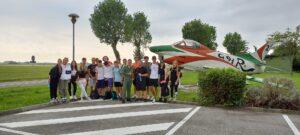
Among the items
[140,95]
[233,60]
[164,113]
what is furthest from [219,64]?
[164,113]

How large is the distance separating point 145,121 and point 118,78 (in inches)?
177

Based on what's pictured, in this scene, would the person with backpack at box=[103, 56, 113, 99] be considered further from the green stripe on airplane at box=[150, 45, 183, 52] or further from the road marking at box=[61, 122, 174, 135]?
the road marking at box=[61, 122, 174, 135]

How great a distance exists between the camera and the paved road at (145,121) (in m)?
6.61

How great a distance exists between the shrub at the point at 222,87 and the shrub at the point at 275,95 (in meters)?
0.47

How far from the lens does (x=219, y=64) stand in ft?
58.1

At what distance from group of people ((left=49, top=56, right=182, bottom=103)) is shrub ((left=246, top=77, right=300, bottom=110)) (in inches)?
117

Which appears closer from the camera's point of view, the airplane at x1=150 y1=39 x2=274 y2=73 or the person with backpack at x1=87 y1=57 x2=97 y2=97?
the person with backpack at x1=87 y1=57 x2=97 y2=97

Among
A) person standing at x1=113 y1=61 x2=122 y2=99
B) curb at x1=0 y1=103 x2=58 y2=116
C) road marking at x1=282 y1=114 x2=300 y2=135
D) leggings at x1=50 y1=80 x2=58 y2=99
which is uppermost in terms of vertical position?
person standing at x1=113 y1=61 x2=122 y2=99

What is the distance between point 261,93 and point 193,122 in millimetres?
3996

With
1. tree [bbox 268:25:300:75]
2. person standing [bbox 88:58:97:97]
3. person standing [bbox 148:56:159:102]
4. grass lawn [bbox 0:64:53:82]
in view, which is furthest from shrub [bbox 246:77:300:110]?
tree [bbox 268:25:300:75]

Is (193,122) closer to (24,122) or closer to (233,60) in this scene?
(24,122)

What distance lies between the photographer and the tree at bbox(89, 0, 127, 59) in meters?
56.6

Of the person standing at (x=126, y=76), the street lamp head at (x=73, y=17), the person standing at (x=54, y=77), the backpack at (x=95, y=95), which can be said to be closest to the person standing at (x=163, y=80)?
the person standing at (x=126, y=76)

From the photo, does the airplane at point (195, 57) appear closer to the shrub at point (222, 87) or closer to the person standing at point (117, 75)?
the person standing at point (117, 75)
